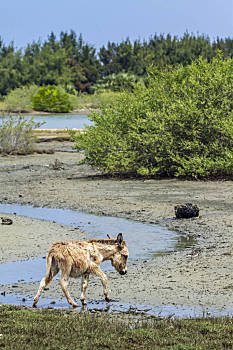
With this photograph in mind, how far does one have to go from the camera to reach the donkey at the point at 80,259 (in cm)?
841

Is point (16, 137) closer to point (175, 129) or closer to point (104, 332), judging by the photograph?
point (175, 129)

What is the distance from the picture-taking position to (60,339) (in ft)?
22.0

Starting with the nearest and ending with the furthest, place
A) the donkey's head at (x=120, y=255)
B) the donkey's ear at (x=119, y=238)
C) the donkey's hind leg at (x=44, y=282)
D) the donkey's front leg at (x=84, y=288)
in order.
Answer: the donkey's hind leg at (x=44, y=282), the donkey's front leg at (x=84, y=288), the donkey's ear at (x=119, y=238), the donkey's head at (x=120, y=255)

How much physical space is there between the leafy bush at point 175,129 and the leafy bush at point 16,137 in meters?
10.0

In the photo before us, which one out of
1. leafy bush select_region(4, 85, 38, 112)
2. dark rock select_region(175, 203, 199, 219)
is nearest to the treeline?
leafy bush select_region(4, 85, 38, 112)

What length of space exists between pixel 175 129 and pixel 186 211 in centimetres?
791

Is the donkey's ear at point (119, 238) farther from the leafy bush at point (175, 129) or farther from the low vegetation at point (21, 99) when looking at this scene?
the low vegetation at point (21, 99)

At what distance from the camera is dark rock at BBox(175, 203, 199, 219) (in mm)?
15453

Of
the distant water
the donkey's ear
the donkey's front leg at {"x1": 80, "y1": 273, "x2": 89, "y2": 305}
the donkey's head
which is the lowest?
the donkey's front leg at {"x1": 80, "y1": 273, "x2": 89, "y2": 305}

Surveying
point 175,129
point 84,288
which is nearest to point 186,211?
point 84,288

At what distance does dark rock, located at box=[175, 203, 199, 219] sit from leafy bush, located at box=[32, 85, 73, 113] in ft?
242

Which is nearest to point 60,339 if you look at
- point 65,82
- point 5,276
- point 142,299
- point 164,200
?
point 142,299

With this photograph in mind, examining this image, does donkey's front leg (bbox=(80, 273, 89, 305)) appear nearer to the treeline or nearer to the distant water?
the distant water

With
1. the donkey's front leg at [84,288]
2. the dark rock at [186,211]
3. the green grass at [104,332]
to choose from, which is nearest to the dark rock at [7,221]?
the dark rock at [186,211]
